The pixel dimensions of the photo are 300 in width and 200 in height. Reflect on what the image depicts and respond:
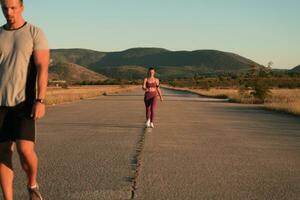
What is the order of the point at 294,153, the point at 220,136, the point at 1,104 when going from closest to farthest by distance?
the point at 1,104
the point at 294,153
the point at 220,136

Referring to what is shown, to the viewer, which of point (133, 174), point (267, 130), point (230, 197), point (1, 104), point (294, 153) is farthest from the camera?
point (267, 130)

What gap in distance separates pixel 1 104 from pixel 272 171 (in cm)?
478

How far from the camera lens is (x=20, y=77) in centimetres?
485

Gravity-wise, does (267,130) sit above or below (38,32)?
below

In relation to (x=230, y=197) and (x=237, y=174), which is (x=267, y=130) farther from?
(x=230, y=197)

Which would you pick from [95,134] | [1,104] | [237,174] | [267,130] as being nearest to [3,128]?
[1,104]

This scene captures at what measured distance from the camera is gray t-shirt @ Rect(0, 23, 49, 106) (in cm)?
484

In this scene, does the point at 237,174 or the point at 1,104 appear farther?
the point at 237,174

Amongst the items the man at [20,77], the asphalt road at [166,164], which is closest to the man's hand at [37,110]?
the man at [20,77]

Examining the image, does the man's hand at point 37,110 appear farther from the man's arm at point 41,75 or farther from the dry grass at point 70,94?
the dry grass at point 70,94

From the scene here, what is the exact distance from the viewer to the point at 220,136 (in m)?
13.5

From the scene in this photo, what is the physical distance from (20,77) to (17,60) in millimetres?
161

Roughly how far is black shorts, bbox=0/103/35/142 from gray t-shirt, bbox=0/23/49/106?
0.06m

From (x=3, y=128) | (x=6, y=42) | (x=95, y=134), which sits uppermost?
(x=6, y=42)
